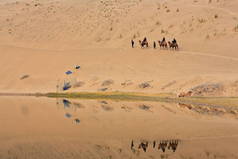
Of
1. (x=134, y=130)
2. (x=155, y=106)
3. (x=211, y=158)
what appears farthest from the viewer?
(x=155, y=106)

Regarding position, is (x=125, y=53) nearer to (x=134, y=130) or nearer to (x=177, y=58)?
(x=177, y=58)

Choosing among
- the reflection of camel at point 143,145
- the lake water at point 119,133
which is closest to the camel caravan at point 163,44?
the lake water at point 119,133

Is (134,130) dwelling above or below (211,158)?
above

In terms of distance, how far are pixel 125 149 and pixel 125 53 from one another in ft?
70.4

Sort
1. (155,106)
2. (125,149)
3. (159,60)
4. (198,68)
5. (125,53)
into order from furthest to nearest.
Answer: (125,53), (159,60), (198,68), (155,106), (125,149)

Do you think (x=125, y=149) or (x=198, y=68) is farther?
(x=198, y=68)

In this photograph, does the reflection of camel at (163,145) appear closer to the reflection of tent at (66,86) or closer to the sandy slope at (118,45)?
the sandy slope at (118,45)

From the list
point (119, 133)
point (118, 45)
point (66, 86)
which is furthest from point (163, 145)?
point (118, 45)

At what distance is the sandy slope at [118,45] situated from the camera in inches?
1011

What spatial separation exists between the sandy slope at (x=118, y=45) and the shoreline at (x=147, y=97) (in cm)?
89

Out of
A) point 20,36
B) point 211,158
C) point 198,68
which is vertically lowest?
point 211,158

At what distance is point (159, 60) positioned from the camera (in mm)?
28672

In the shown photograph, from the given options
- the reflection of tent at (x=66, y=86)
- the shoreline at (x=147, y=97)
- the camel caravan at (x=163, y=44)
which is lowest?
the shoreline at (x=147, y=97)

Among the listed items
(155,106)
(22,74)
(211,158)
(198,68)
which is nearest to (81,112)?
(155,106)
